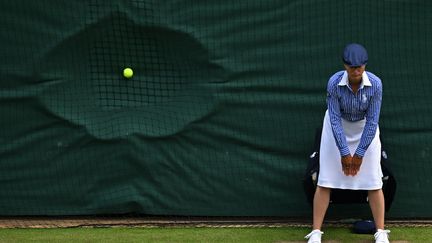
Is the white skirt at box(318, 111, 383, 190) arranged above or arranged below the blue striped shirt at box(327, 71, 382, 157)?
below

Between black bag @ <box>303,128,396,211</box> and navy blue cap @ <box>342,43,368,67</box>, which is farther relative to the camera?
black bag @ <box>303,128,396,211</box>

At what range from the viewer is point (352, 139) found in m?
5.17

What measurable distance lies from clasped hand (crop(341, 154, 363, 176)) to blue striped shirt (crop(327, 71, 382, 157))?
3 cm

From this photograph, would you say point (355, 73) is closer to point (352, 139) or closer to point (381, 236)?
point (352, 139)

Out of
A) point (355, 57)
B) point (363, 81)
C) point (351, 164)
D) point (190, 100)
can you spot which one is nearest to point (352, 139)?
point (351, 164)

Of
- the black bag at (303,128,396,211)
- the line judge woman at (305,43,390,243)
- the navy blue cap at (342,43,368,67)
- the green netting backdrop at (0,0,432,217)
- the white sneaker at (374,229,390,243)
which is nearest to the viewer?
the navy blue cap at (342,43,368,67)

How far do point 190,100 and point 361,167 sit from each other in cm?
140

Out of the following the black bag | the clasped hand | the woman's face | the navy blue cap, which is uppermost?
the navy blue cap

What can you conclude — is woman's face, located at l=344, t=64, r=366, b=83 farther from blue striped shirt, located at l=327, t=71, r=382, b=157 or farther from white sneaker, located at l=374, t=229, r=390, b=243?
white sneaker, located at l=374, t=229, r=390, b=243

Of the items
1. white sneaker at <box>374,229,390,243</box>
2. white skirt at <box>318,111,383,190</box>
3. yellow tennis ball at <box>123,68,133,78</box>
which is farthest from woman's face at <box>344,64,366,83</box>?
yellow tennis ball at <box>123,68,133,78</box>

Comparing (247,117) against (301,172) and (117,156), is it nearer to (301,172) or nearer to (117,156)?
(301,172)

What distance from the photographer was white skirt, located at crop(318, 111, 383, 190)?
515 centimetres

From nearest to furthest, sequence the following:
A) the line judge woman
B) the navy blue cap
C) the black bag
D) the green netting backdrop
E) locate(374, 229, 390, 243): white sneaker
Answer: the navy blue cap
the line judge woman
locate(374, 229, 390, 243): white sneaker
the black bag
the green netting backdrop

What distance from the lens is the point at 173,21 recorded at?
18.9ft
